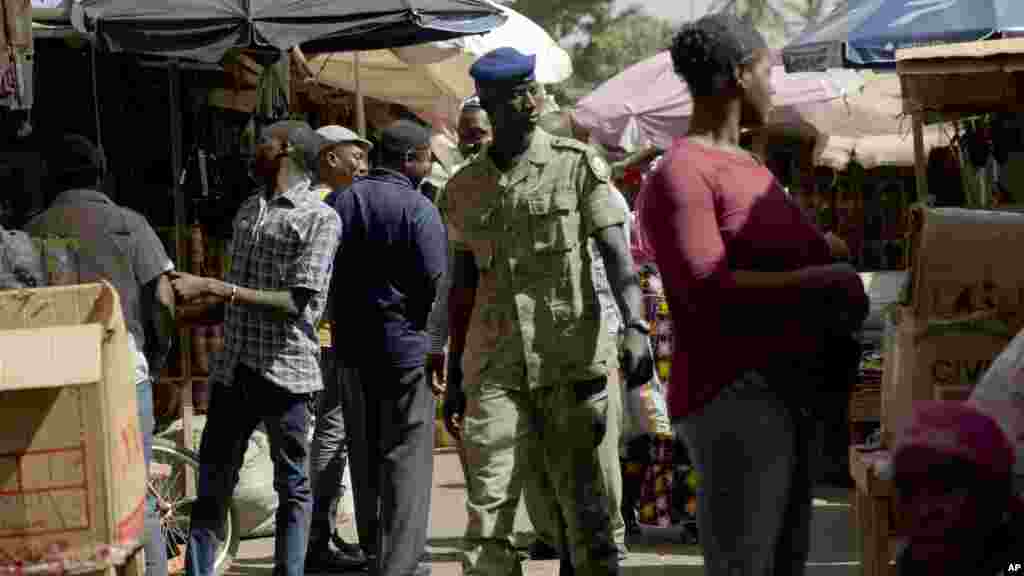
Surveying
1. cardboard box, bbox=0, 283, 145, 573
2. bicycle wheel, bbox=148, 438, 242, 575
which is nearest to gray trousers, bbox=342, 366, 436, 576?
bicycle wheel, bbox=148, 438, 242, 575

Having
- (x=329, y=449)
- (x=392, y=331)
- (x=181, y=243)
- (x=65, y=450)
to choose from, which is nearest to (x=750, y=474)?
(x=65, y=450)

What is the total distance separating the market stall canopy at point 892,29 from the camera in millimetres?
10883

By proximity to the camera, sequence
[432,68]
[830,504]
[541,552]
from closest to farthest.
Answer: [541,552], [830,504], [432,68]

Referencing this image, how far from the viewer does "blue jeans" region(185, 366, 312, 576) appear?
8.18 m

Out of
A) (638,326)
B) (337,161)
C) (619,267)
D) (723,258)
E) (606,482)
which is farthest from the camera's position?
(337,161)

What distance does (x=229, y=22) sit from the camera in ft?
33.4

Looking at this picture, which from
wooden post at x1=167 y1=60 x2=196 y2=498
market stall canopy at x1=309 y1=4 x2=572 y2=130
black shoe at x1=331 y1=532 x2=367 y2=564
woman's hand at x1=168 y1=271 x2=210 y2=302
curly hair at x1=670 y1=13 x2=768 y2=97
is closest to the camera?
curly hair at x1=670 y1=13 x2=768 y2=97

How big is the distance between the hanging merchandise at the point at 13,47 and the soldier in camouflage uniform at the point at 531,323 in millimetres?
1751

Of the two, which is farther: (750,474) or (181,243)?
(181,243)

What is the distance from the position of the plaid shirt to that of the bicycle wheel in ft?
3.59

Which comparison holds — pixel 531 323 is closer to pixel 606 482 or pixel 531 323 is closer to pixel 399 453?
pixel 606 482

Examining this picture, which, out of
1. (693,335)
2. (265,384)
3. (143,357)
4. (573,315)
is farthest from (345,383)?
(693,335)

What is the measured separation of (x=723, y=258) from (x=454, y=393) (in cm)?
214

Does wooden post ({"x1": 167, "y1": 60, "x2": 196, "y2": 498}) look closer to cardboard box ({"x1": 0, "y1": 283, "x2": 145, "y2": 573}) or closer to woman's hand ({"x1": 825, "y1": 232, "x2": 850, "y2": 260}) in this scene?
cardboard box ({"x1": 0, "y1": 283, "x2": 145, "y2": 573})
